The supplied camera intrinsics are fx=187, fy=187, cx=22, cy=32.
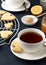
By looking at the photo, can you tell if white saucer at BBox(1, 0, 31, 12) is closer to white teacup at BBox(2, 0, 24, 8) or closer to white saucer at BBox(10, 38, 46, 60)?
white teacup at BBox(2, 0, 24, 8)

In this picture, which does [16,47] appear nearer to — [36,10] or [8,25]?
[8,25]

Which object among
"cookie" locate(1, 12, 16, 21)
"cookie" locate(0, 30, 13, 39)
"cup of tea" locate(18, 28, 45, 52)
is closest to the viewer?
"cup of tea" locate(18, 28, 45, 52)

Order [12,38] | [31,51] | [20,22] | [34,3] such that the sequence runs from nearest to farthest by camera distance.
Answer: [31,51] → [12,38] → [20,22] → [34,3]

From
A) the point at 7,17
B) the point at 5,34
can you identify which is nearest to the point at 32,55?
the point at 5,34

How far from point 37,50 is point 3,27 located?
0.22 meters

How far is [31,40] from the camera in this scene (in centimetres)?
64

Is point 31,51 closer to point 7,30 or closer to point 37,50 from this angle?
point 37,50

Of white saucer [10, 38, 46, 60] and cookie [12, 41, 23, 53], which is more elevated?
cookie [12, 41, 23, 53]

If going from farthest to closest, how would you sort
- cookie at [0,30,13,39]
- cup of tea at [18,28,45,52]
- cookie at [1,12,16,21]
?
cookie at [1,12,16,21]
cookie at [0,30,13,39]
cup of tea at [18,28,45,52]

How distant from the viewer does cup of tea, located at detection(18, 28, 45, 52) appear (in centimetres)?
62

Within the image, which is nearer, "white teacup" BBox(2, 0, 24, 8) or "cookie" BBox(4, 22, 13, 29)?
"cookie" BBox(4, 22, 13, 29)

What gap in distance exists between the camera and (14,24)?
0.83 metres

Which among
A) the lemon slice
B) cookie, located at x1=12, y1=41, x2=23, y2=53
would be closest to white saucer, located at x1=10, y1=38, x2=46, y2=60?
cookie, located at x1=12, y1=41, x2=23, y2=53

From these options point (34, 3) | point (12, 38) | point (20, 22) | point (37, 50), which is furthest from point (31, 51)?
point (34, 3)
